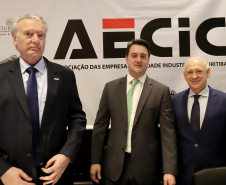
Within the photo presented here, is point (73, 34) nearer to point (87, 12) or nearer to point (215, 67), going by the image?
point (87, 12)

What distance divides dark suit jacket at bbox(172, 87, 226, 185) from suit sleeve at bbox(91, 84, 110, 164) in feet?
2.25

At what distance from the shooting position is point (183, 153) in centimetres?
270

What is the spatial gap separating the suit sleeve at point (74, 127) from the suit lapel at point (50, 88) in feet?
0.47

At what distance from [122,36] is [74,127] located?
179 centimetres

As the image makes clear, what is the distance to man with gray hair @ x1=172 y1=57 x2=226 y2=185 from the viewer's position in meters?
2.65

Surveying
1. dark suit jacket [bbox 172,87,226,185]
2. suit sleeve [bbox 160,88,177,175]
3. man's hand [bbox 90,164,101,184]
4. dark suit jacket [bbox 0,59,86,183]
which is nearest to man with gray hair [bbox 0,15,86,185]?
dark suit jacket [bbox 0,59,86,183]

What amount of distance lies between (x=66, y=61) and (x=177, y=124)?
61.6 inches

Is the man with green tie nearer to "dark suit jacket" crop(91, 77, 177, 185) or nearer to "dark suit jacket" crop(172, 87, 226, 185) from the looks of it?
"dark suit jacket" crop(91, 77, 177, 185)

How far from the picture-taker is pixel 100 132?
2.73 m

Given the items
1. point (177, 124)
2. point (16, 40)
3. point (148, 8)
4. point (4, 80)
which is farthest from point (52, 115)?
point (148, 8)

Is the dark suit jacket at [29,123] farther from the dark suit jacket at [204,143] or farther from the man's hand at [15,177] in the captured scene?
the dark suit jacket at [204,143]

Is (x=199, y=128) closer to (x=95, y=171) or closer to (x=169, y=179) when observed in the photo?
(x=169, y=179)

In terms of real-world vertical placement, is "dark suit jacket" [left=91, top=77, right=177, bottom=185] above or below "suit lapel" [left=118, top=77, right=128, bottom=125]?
below

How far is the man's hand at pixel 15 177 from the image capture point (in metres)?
1.81
